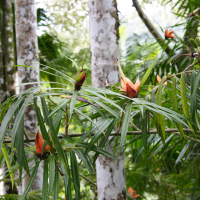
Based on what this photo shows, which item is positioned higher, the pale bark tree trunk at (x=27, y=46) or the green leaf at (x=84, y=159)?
the pale bark tree trunk at (x=27, y=46)

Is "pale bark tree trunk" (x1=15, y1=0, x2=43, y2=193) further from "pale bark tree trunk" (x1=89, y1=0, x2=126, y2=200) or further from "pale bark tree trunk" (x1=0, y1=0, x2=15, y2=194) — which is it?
"pale bark tree trunk" (x1=89, y1=0, x2=126, y2=200)

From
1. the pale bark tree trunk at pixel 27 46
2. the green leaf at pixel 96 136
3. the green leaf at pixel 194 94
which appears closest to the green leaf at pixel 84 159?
the green leaf at pixel 96 136

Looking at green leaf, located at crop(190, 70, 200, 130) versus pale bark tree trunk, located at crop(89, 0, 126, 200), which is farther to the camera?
pale bark tree trunk, located at crop(89, 0, 126, 200)

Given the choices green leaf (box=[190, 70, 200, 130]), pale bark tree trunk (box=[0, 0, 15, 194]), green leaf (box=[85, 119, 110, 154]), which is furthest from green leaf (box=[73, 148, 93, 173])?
pale bark tree trunk (box=[0, 0, 15, 194])

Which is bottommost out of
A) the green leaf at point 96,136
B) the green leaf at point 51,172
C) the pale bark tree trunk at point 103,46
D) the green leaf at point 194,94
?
the green leaf at point 51,172

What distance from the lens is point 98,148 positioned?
0.48m

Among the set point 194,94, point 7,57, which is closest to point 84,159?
point 194,94

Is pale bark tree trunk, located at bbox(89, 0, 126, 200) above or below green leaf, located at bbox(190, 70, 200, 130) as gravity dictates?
above

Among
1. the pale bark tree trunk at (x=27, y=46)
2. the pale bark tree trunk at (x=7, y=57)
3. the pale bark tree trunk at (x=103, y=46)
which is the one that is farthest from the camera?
the pale bark tree trunk at (x=7, y=57)

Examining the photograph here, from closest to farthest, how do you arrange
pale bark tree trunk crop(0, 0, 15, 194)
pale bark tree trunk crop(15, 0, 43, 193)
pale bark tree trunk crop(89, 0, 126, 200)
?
pale bark tree trunk crop(89, 0, 126, 200) → pale bark tree trunk crop(15, 0, 43, 193) → pale bark tree trunk crop(0, 0, 15, 194)

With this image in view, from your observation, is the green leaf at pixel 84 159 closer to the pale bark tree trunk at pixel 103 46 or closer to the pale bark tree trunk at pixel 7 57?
the pale bark tree trunk at pixel 103 46

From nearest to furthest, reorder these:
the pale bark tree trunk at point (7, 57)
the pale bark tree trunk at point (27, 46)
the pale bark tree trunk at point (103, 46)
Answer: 1. the pale bark tree trunk at point (103, 46)
2. the pale bark tree trunk at point (27, 46)
3. the pale bark tree trunk at point (7, 57)

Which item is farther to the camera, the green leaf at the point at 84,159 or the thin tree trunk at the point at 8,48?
the thin tree trunk at the point at 8,48

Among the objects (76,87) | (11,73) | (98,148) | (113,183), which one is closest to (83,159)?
(98,148)
